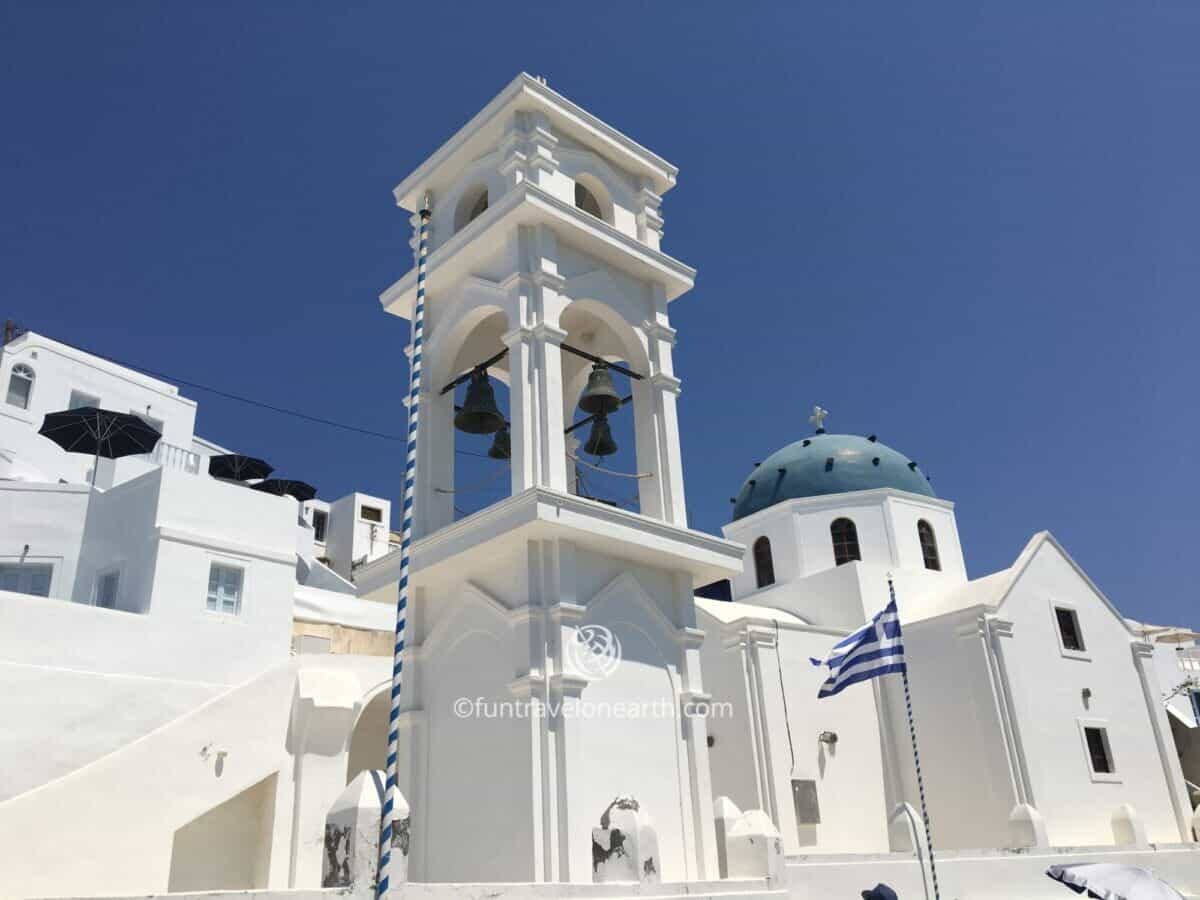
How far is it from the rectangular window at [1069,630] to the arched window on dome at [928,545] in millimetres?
3261

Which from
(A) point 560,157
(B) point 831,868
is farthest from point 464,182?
(B) point 831,868

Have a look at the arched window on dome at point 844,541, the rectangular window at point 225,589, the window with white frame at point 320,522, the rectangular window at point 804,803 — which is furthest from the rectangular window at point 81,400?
the rectangular window at point 804,803

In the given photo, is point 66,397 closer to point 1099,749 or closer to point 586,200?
point 586,200

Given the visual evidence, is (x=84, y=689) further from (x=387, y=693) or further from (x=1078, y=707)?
(x=1078, y=707)

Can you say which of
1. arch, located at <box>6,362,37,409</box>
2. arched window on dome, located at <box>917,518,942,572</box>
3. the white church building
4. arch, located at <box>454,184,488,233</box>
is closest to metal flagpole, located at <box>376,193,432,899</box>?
the white church building

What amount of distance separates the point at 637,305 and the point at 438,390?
2.59m

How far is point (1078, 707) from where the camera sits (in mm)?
18375

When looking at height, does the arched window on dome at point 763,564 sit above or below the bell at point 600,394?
above

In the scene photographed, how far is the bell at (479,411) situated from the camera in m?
11.9

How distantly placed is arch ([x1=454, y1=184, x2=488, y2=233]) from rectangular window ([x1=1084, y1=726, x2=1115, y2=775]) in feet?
46.6

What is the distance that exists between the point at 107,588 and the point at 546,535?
10.6 m

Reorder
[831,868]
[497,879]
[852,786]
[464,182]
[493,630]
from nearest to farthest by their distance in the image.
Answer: [497,879] < [493,630] < [831,868] < [464,182] < [852,786]

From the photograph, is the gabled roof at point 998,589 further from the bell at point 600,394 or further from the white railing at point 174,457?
the white railing at point 174,457

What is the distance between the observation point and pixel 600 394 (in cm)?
1186
